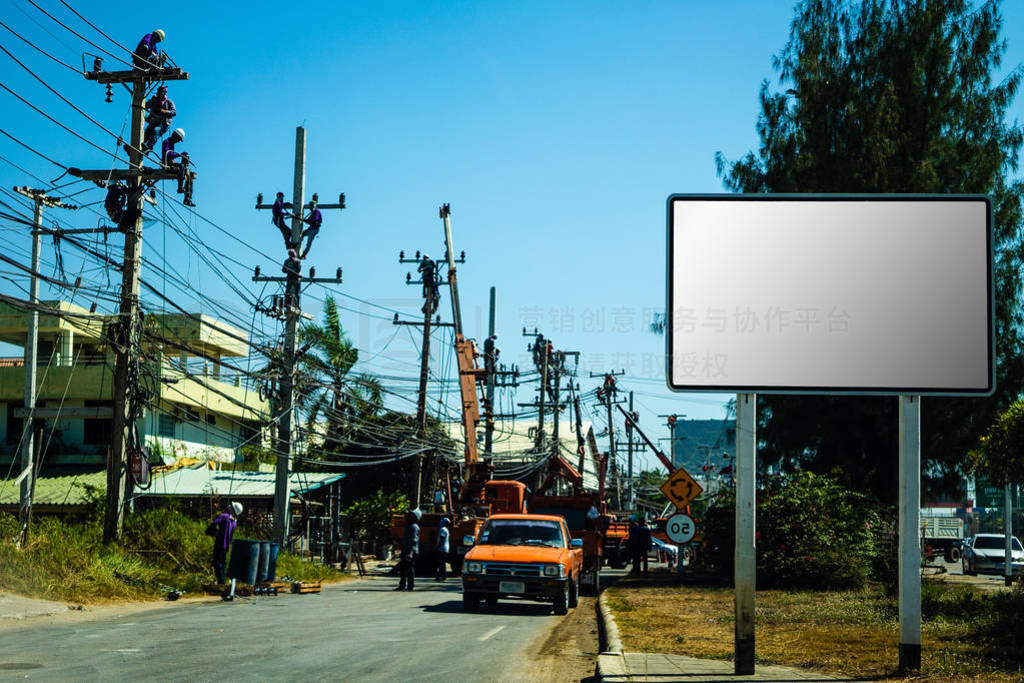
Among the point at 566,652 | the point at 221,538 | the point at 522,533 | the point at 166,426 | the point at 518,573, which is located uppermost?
the point at 166,426

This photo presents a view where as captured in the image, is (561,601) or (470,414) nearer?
(561,601)

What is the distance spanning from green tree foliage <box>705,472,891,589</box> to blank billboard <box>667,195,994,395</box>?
15.5 meters

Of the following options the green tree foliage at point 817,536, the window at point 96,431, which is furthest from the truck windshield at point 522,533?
the window at point 96,431

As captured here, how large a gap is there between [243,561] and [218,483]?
18.8 m

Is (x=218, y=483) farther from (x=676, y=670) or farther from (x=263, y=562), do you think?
(x=676, y=670)

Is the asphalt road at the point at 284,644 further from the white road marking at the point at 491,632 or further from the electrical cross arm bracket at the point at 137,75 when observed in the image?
the electrical cross arm bracket at the point at 137,75

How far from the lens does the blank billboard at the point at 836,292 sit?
1039 centimetres

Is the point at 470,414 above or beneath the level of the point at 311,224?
beneath

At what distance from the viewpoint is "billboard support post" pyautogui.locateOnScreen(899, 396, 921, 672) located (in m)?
10.5

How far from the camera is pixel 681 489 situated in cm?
2517

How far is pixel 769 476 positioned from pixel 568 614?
11.2m

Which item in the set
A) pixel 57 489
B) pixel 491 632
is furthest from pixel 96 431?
pixel 491 632

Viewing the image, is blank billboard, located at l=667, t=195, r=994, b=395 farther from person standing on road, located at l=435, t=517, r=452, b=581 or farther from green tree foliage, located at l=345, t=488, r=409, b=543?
green tree foliage, located at l=345, t=488, r=409, b=543

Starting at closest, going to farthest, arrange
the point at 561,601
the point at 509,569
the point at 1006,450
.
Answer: the point at 1006,450 < the point at 509,569 < the point at 561,601
